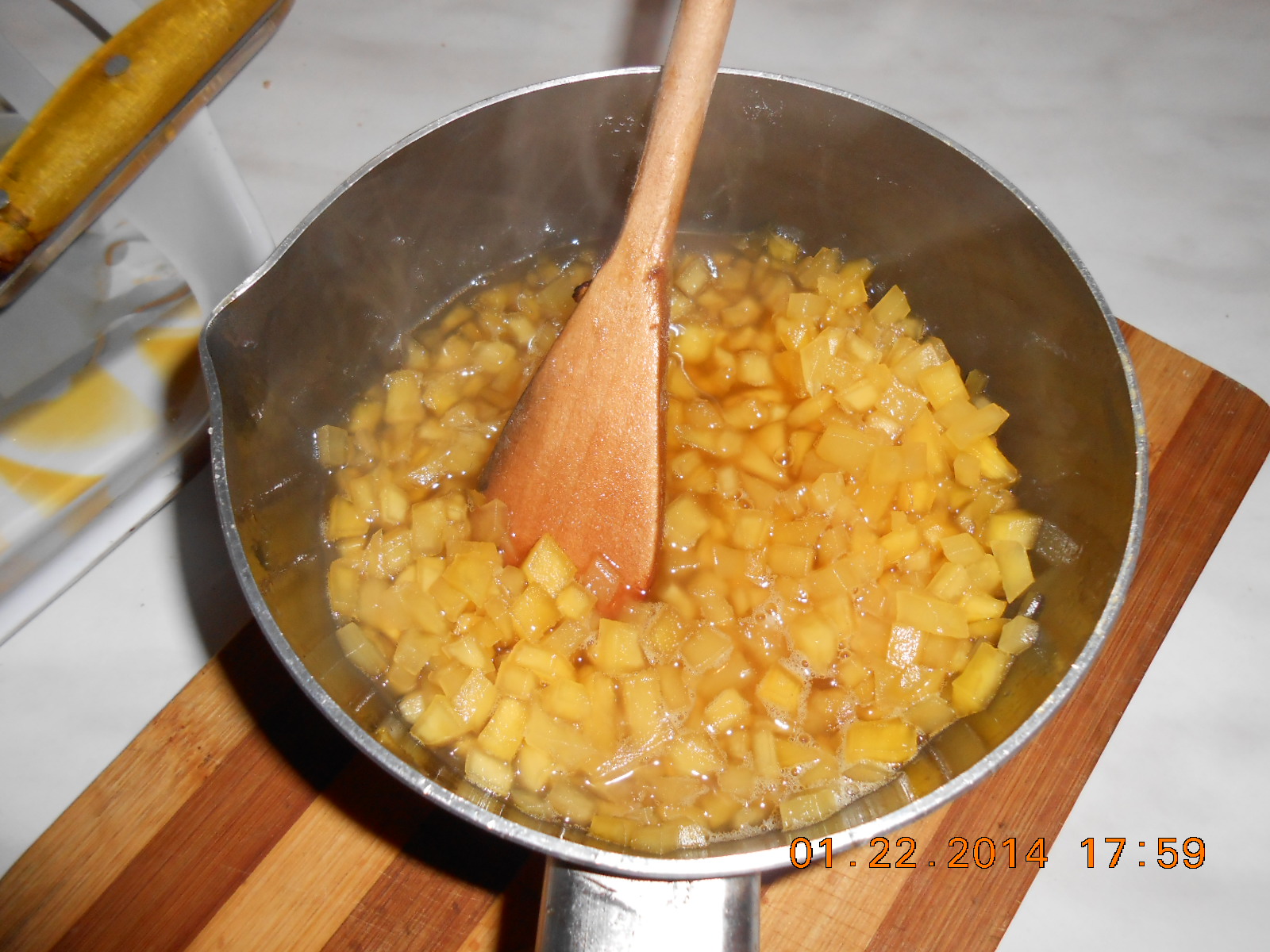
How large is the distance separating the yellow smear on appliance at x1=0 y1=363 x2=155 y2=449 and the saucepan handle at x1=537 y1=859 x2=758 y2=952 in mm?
1001

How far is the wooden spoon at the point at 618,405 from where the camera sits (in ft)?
3.86

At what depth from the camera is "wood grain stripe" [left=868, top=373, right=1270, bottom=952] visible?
1.19m

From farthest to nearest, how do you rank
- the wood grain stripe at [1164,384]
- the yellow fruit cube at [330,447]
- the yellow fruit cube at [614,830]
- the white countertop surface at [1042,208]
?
the wood grain stripe at [1164,384]
the yellow fruit cube at [330,447]
the white countertop surface at [1042,208]
the yellow fruit cube at [614,830]

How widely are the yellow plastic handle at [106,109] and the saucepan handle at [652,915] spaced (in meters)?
1.10

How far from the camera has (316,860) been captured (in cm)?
121

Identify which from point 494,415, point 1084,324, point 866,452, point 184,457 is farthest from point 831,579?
point 184,457

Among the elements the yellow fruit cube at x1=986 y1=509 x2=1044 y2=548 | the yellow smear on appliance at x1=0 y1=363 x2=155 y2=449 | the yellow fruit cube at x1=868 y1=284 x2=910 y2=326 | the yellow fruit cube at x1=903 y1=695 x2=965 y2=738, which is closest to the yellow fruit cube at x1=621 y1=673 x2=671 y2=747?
the yellow fruit cube at x1=903 y1=695 x2=965 y2=738

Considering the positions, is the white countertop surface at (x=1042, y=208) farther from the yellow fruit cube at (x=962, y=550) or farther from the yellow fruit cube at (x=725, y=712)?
the yellow fruit cube at (x=725, y=712)

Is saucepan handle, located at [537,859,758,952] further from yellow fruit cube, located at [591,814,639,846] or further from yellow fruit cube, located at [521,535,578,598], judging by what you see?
yellow fruit cube, located at [521,535,578,598]

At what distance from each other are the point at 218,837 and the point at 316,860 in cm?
14

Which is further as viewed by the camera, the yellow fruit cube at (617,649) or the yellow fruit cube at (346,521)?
the yellow fruit cube at (346,521)

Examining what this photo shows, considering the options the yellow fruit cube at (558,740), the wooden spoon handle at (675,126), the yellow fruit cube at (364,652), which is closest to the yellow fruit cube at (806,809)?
the yellow fruit cube at (558,740)

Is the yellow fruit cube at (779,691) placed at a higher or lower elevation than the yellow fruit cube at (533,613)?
lower

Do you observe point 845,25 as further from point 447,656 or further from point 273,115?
point 447,656
